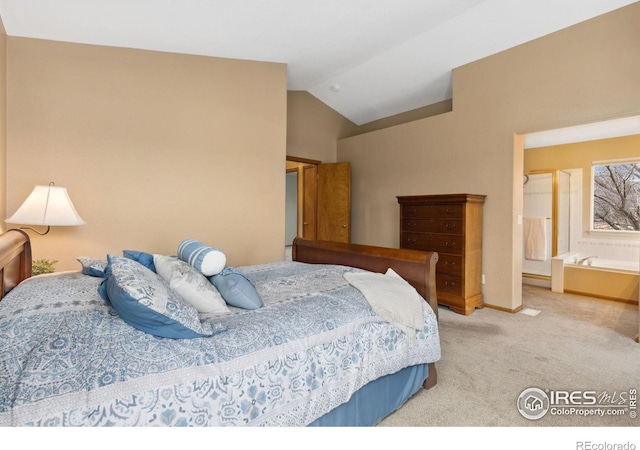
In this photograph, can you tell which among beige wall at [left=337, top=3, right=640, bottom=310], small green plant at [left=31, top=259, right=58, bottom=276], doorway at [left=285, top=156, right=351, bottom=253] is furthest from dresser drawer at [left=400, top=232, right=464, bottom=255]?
small green plant at [left=31, top=259, right=58, bottom=276]

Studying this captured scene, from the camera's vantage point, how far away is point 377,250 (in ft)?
7.83

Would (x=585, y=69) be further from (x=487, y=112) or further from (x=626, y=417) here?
(x=626, y=417)

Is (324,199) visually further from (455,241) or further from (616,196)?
(616,196)

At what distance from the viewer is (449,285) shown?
3814mm

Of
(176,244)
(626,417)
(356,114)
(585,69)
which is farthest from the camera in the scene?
(356,114)

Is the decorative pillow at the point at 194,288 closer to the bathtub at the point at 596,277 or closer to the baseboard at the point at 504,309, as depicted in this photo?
the baseboard at the point at 504,309

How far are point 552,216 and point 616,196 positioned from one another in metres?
0.83

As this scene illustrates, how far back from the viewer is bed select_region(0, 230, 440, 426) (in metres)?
0.90

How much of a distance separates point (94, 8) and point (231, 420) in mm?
3234

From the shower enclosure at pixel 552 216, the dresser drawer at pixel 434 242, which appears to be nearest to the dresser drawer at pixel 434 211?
the dresser drawer at pixel 434 242

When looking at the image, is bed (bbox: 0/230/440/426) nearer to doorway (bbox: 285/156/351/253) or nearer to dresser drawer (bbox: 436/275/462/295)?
dresser drawer (bbox: 436/275/462/295)

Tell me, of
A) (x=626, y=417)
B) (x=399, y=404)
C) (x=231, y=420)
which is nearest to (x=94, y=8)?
(x=231, y=420)

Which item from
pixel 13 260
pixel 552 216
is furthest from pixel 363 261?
pixel 552 216

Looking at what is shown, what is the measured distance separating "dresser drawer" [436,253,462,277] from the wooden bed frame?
1763 mm
